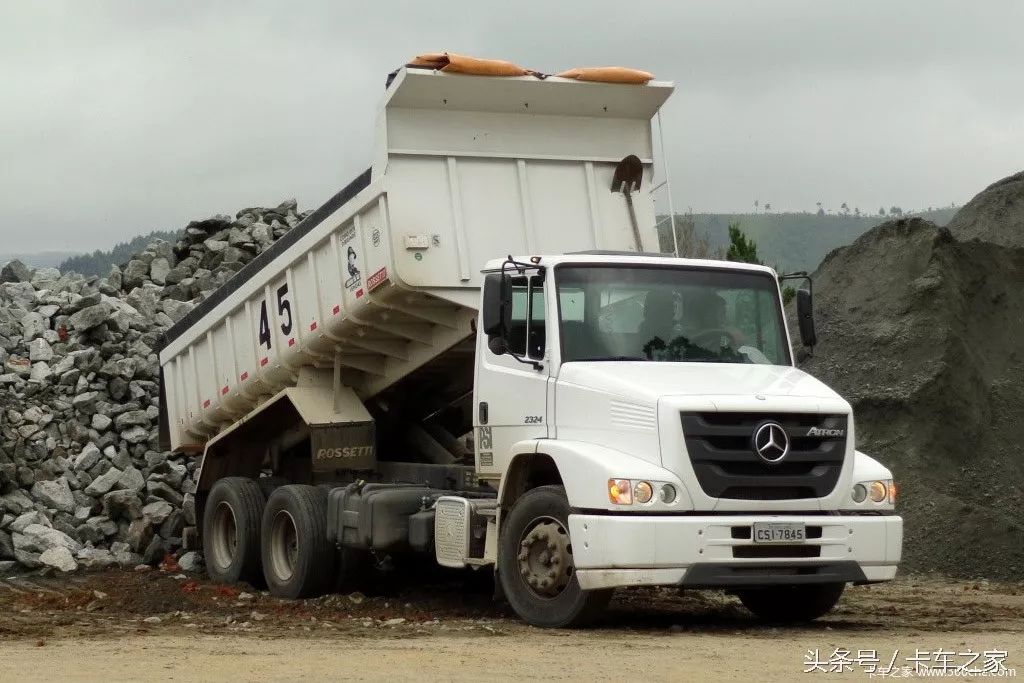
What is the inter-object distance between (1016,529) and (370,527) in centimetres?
635

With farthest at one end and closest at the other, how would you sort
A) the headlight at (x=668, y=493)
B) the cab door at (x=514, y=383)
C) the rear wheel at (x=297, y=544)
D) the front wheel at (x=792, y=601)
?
1. the rear wheel at (x=297, y=544)
2. the front wheel at (x=792, y=601)
3. the cab door at (x=514, y=383)
4. the headlight at (x=668, y=493)

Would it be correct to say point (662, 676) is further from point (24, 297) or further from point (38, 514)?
point (24, 297)

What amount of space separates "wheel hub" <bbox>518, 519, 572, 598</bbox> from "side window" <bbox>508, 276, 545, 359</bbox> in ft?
3.89

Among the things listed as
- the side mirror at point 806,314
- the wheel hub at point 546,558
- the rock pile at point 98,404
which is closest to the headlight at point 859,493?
the side mirror at point 806,314

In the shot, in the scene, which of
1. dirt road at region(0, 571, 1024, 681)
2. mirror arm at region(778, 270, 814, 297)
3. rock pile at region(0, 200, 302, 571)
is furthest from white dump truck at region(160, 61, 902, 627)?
rock pile at region(0, 200, 302, 571)

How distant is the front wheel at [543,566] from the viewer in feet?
32.2

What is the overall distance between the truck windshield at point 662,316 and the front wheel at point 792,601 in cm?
159

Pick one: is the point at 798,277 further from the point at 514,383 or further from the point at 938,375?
the point at 938,375

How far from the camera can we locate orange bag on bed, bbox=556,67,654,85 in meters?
A: 12.0

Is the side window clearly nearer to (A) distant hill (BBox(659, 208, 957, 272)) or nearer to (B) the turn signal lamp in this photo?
(B) the turn signal lamp

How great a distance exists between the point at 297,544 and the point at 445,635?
348cm

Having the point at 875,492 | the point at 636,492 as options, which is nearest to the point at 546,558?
the point at 636,492

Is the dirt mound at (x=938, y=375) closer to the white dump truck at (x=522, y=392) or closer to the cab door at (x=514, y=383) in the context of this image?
the white dump truck at (x=522, y=392)

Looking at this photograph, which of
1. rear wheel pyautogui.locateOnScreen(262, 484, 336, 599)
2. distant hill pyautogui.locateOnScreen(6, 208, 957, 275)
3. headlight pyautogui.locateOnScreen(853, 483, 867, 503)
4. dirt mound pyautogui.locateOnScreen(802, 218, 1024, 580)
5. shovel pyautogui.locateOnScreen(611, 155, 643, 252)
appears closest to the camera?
headlight pyautogui.locateOnScreen(853, 483, 867, 503)
